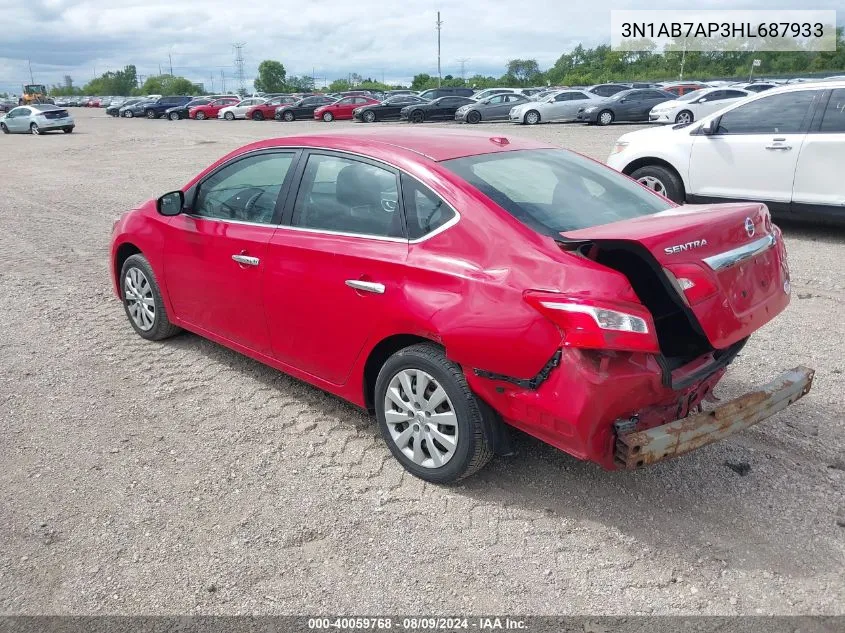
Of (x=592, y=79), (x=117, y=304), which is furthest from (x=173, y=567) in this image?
(x=592, y=79)

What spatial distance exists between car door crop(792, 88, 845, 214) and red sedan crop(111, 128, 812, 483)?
4.61 meters

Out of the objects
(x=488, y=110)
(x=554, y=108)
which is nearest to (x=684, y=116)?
(x=554, y=108)

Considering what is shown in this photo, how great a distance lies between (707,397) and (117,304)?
5.06 metres

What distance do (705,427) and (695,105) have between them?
23.5 metres

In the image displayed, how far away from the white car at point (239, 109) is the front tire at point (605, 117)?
75.6 feet

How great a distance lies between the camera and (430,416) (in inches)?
132

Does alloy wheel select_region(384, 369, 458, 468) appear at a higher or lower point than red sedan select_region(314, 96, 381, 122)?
lower

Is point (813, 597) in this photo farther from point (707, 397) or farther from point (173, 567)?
point (173, 567)

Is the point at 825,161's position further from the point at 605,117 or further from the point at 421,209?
the point at 605,117

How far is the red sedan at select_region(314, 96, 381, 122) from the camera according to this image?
124 ft

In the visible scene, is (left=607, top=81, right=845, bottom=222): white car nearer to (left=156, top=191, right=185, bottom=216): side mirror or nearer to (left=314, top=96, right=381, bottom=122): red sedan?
(left=156, top=191, right=185, bottom=216): side mirror

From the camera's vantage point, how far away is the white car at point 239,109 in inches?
1690

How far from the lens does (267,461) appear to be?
3727 millimetres

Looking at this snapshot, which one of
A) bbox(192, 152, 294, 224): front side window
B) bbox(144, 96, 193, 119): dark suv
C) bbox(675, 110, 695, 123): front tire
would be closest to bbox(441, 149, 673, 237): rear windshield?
bbox(192, 152, 294, 224): front side window
